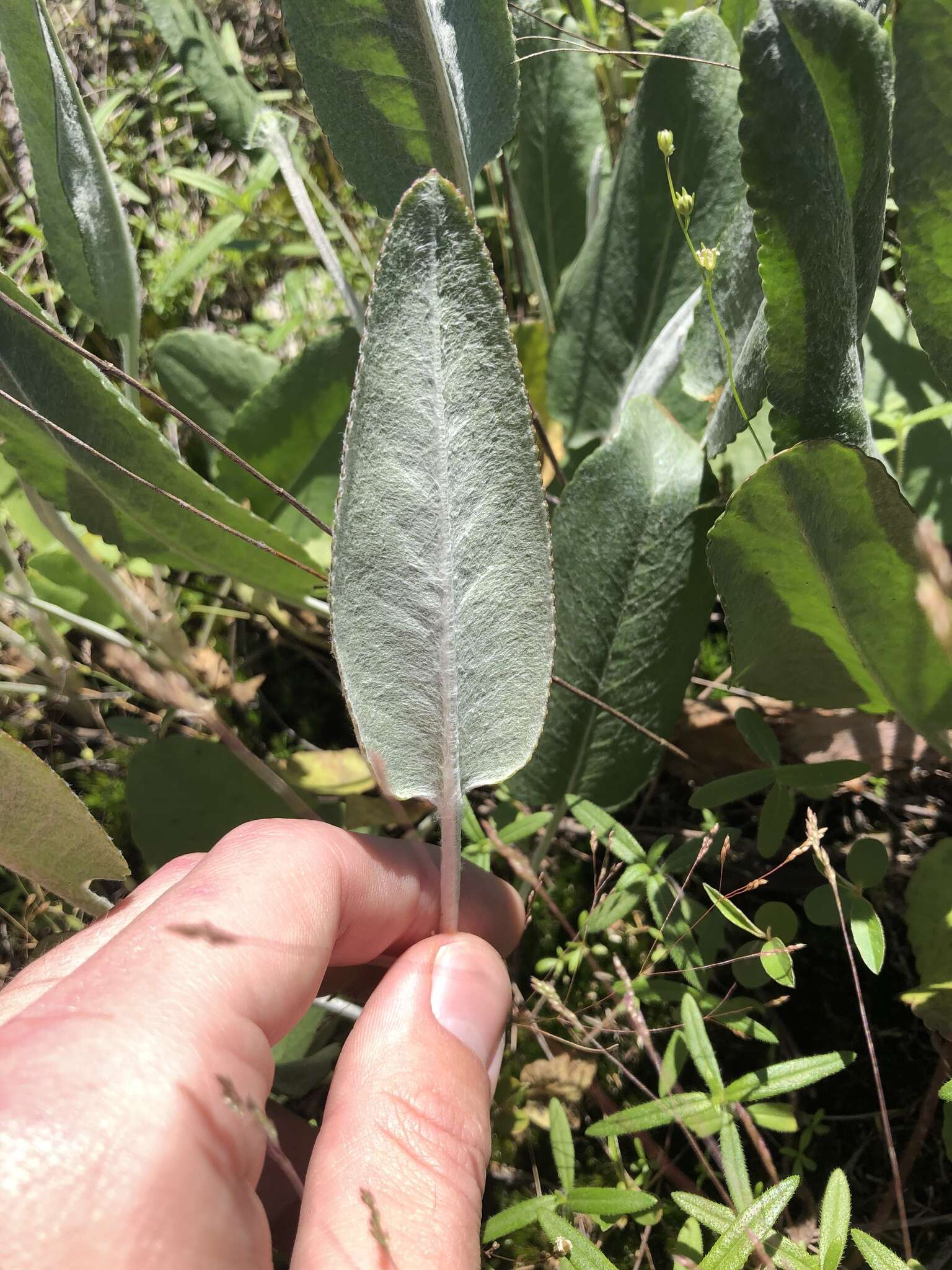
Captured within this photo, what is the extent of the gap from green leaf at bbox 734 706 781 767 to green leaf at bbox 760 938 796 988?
202mm

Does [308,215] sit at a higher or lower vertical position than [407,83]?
lower

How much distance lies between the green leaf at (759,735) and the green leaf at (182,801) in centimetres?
59

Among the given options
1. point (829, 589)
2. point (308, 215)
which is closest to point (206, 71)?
point (308, 215)

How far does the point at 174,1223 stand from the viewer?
2.13 ft

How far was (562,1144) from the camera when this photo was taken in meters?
0.99

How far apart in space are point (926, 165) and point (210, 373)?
3.37 feet

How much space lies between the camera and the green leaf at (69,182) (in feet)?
3.45

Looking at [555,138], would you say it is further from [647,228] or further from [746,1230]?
[746,1230]

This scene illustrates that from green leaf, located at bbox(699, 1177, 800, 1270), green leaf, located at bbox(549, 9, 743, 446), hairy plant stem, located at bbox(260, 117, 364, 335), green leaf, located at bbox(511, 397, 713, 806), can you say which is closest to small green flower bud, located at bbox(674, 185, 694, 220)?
green leaf, located at bbox(511, 397, 713, 806)

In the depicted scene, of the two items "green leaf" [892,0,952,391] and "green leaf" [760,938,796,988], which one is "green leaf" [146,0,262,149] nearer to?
"green leaf" [892,0,952,391]

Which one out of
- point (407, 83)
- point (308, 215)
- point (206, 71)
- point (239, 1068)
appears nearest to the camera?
point (239, 1068)

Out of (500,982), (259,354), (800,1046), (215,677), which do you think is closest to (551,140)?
(259,354)

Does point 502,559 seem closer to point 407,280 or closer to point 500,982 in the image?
point 407,280

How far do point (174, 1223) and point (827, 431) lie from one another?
31.9 inches
